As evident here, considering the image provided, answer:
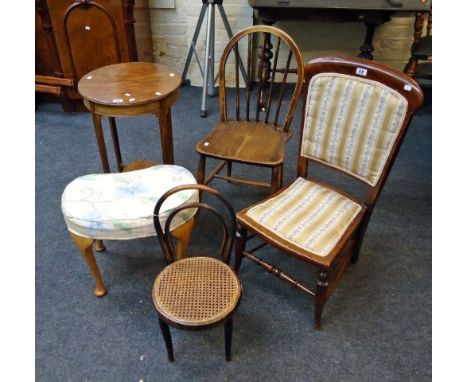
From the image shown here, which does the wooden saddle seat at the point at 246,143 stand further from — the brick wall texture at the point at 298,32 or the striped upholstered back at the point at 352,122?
the brick wall texture at the point at 298,32

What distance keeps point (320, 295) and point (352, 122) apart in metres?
0.63

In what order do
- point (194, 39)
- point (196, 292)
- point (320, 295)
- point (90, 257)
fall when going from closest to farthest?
point (196, 292) < point (320, 295) < point (90, 257) < point (194, 39)

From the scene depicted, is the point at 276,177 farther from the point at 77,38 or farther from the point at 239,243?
the point at 77,38

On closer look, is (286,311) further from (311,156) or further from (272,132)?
(272,132)

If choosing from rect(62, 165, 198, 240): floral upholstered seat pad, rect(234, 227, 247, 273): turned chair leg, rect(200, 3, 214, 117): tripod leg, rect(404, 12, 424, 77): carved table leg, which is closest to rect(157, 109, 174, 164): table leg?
rect(62, 165, 198, 240): floral upholstered seat pad

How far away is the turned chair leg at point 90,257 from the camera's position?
1.49m

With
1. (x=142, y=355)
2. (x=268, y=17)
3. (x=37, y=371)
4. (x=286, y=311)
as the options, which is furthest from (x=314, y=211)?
(x=268, y=17)

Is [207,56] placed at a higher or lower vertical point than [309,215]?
higher

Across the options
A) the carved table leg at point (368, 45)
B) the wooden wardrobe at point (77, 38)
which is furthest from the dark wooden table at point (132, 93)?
the carved table leg at point (368, 45)

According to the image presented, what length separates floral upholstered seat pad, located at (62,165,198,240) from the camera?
1.43m

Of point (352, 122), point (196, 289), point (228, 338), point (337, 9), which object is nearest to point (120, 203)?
point (196, 289)

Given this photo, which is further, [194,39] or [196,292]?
[194,39]

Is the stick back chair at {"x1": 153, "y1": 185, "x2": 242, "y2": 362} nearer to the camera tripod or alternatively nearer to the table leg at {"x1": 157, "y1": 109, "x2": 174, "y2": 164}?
the table leg at {"x1": 157, "y1": 109, "x2": 174, "y2": 164}

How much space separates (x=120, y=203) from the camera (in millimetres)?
1477
